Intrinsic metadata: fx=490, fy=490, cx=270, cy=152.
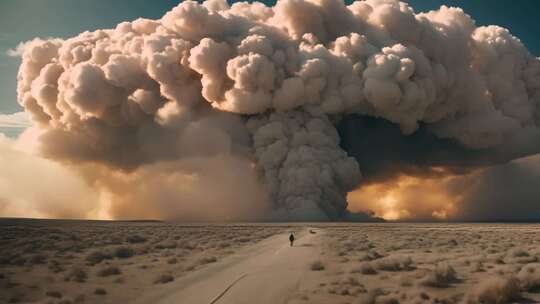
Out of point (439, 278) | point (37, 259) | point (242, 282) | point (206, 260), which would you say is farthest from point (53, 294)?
point (439, 278)

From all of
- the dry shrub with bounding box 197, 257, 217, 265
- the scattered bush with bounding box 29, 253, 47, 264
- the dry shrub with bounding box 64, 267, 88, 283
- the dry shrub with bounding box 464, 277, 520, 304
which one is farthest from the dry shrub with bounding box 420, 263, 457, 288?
the scattered bush with bounding box 29, 253, 47, 264

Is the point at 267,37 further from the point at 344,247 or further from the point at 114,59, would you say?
the point at 344,247

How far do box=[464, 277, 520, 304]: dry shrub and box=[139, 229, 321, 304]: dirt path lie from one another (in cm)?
492

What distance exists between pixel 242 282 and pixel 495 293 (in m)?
7.57

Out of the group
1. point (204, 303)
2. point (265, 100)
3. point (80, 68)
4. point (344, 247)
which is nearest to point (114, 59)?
point (80, 68)

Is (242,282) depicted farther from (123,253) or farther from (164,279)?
(123,253)

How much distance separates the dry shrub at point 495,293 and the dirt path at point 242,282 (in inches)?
194

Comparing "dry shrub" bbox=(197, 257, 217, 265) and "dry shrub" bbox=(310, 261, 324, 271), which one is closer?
"dry shrub" bbox=(310, 261, 324, 271)

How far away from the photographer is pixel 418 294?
1375 cm

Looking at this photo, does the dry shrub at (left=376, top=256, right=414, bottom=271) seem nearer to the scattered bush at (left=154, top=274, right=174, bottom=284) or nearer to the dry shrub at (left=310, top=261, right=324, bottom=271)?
the dry shrub at (left=310, top=261, right=324, bottom=271)

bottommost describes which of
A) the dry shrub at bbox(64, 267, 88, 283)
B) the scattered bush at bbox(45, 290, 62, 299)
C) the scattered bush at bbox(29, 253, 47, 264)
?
the scattered bush at bbox(45, 290, 62, 299)

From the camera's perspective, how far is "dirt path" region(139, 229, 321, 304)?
13.5 metres

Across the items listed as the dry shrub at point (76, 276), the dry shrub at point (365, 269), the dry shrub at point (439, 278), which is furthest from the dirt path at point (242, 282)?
the dry shrub at point (439, 278)

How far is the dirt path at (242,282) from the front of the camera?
13500mm
